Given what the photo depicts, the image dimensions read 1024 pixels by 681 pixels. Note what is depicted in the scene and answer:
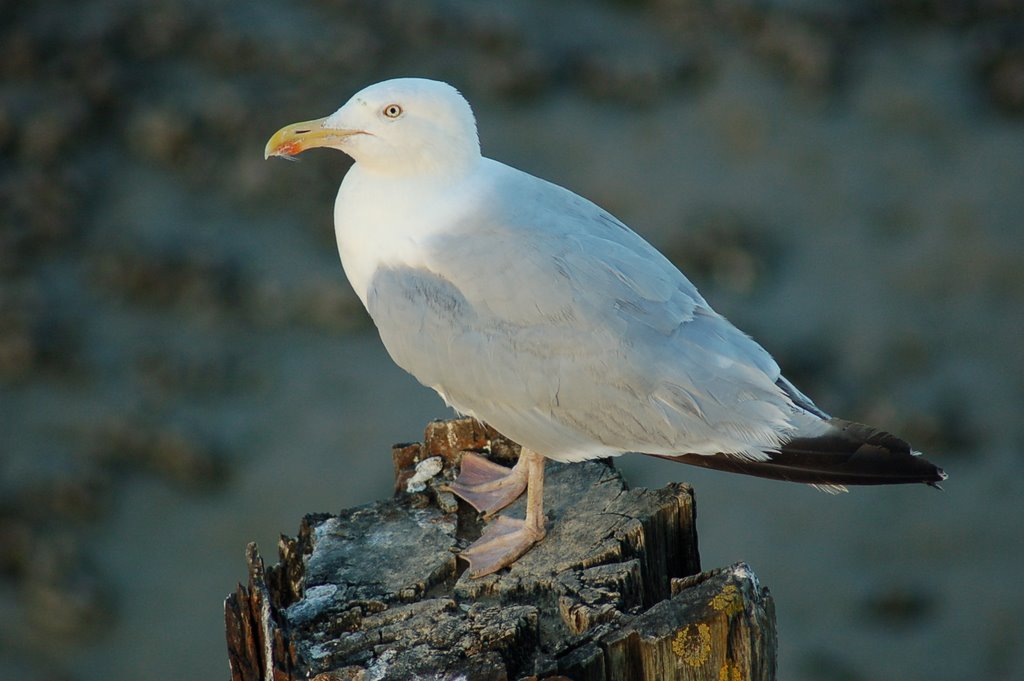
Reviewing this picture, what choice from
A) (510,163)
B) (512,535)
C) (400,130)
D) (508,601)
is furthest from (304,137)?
(510,163)

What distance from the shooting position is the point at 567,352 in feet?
10.8

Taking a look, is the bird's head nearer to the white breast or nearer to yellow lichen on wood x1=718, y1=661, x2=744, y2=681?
the white breast

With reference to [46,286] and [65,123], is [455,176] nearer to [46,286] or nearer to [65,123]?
[46,286]

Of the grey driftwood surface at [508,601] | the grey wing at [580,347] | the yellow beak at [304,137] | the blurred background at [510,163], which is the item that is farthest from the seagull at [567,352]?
the blurred background at [510,163]

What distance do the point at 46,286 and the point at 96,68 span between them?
1431 millimetres

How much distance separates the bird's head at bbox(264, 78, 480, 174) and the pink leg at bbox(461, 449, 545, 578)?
84cm

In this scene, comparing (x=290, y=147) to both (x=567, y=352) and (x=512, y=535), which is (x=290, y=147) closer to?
(x=567, y=352)

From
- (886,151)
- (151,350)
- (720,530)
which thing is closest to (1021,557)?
(720,530)

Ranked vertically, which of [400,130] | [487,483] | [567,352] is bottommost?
[487,483]

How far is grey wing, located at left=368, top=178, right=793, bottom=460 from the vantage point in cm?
329

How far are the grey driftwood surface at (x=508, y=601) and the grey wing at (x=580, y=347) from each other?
Result: 0.63ft

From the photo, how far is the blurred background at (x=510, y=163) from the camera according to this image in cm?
539

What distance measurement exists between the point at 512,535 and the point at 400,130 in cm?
113

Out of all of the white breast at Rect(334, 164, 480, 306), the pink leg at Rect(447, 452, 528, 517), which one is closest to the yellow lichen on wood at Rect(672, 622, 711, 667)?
the pink leg at Rect(447, 452, 528, 517)
